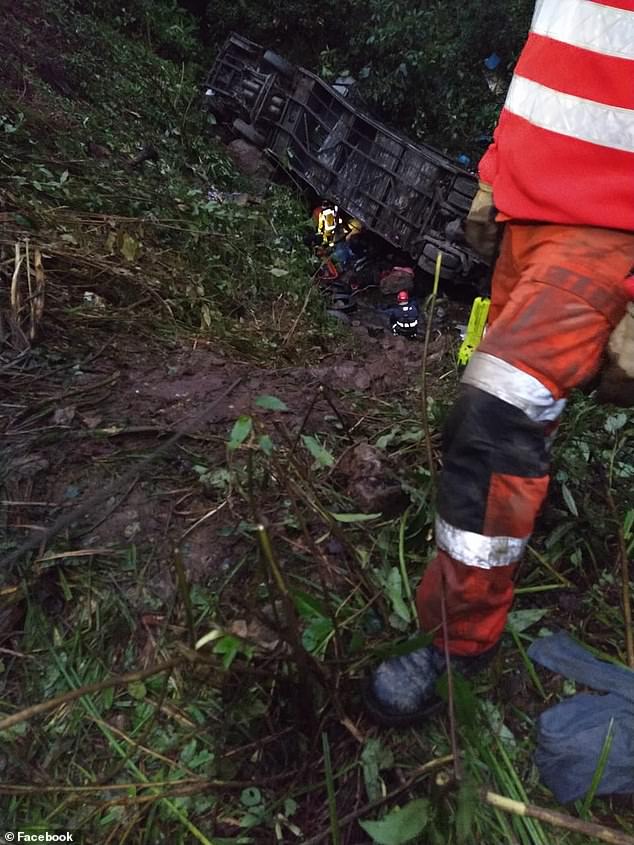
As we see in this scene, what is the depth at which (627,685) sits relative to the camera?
4.97 feet

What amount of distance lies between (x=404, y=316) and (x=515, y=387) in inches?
145

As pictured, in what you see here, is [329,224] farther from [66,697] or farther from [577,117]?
[66,697]

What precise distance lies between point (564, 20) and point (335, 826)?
1966 mm

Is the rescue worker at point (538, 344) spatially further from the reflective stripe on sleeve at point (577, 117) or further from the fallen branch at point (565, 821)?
the fallen branch at point (565, 821)

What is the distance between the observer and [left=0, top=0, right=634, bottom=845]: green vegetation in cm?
132

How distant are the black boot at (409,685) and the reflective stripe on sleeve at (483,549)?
0.27 metres

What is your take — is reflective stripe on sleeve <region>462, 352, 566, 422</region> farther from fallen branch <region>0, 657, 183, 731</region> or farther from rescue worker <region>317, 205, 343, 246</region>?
rescue worker <region>317, 205, 343, 246</region>

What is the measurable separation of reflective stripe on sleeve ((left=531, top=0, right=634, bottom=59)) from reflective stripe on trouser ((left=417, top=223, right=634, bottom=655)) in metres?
0.43

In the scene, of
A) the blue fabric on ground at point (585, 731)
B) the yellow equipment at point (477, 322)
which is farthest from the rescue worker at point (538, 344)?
the yellow equipment at point (477, 322)

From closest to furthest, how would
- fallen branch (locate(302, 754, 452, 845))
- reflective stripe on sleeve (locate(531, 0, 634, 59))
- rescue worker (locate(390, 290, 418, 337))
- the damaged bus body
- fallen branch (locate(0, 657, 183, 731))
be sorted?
fallen branch (locate(0, 657, 183, 731))
fallen branch (locate(302, 754, 452, 845))
reflective stripe on sleeve (locate(531, 0, 634, 59))
rescue worker (locate(390, 290, 418, 337))
the damaged bus body

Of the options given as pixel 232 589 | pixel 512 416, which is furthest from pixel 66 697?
pixel 512 416

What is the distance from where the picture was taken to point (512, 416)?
1349 mm

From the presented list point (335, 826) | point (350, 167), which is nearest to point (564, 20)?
point (335, 826)

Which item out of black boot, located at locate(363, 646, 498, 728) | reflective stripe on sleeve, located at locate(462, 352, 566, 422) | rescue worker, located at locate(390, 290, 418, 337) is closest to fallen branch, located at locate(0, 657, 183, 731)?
black boot, located at locate(363, 646, 498, 728)
